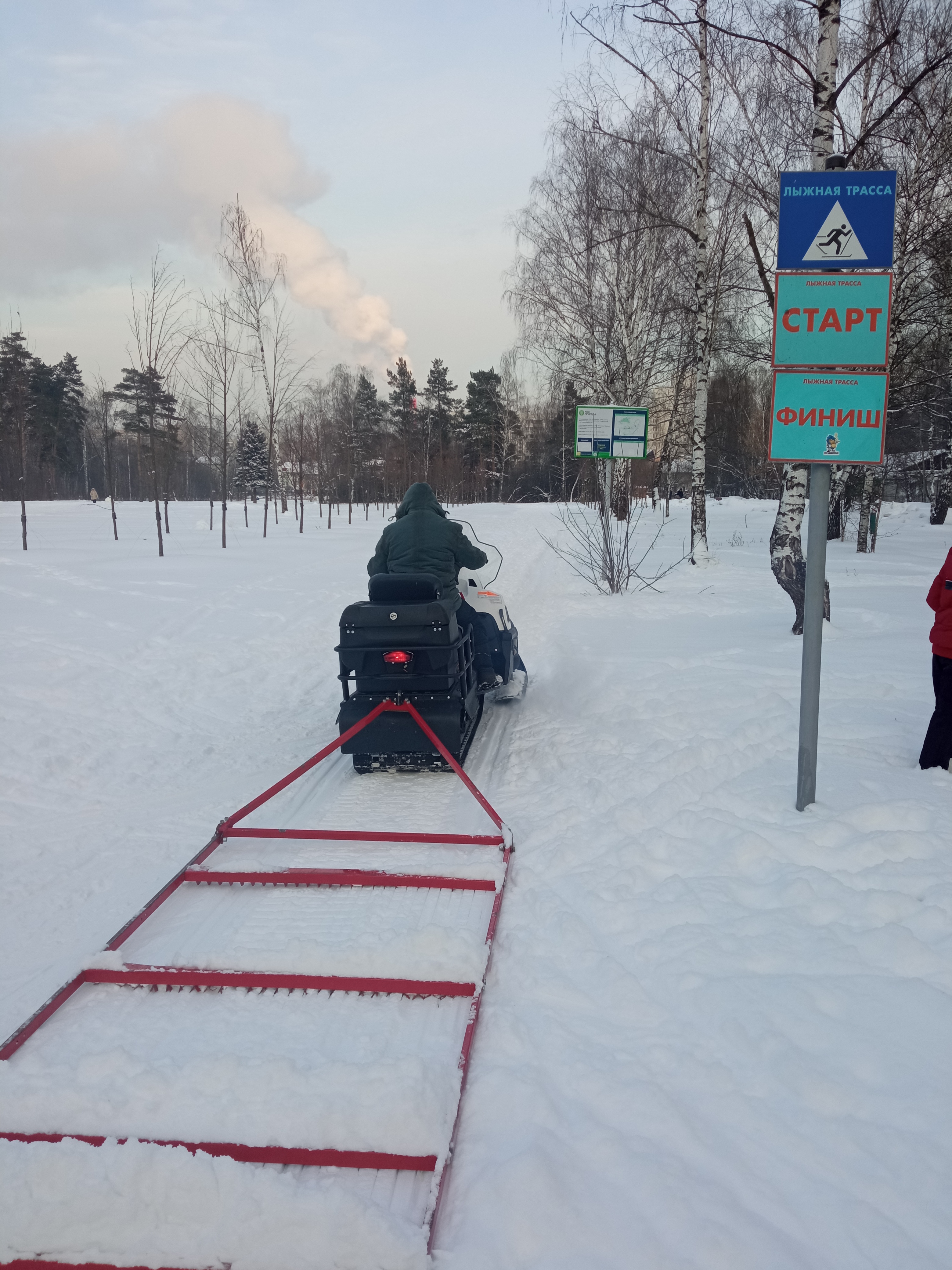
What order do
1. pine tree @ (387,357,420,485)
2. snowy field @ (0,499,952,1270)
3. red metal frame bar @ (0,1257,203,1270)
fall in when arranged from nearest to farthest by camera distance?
red metal frame bar @ (0,1257,203,1270) < snowy field @ (0,499,952,1270) < pine tree @ (387,357,420,485)

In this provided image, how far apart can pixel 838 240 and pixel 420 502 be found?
3423 mm

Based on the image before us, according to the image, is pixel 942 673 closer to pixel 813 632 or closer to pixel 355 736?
pixel 813 632

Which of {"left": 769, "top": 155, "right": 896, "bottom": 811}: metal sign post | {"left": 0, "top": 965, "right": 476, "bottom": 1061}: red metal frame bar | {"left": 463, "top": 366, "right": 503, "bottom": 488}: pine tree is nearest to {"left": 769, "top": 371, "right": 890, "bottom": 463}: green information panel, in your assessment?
{"left": 769, "top": 155, "right": 896, "bottom": 811}: metal sign post

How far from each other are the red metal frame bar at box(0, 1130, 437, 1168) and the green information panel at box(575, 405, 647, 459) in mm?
10389

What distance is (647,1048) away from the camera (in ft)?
9.20

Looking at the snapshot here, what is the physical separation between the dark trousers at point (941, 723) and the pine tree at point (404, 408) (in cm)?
4400

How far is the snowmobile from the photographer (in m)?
5.41

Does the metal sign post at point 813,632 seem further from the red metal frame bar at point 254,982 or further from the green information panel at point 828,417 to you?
the red metal frame bar at point 254,982

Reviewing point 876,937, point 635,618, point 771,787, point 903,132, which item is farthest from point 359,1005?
point 903,132

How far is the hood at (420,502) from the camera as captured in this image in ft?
21.1

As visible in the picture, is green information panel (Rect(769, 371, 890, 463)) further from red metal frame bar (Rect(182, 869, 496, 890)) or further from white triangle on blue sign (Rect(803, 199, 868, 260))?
red metal frame bar (Rect(182, 869, 496, 890))

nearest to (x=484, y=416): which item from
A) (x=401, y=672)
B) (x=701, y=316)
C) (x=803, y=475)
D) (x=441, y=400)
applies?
(x=441, y=400)

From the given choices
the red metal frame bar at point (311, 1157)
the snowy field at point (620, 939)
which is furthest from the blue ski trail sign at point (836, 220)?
the red metal frame bar at point (311, 1157)

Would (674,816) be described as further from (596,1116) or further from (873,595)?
(873,595)
